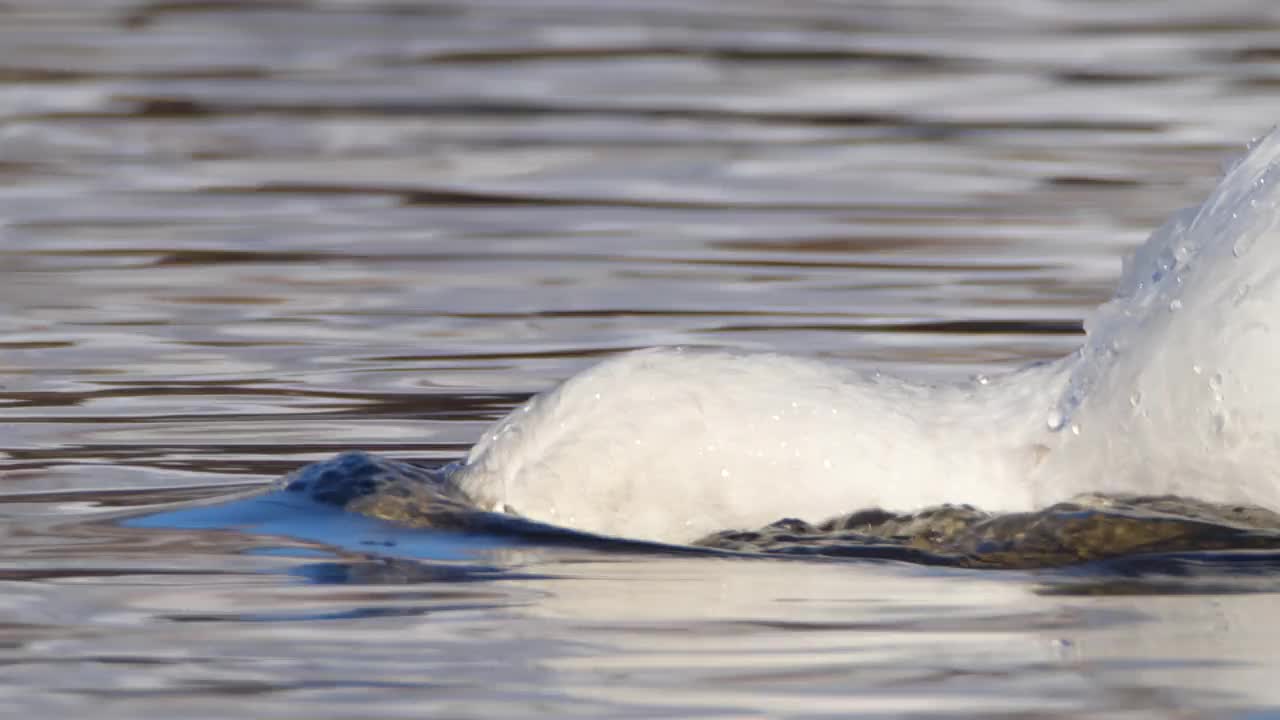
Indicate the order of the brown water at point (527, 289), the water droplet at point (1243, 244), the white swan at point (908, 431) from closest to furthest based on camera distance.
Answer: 1. the brown water at point (527, 289)
2. the water droplet at point (1243, 244)
3. the white swan at point (908, 431)

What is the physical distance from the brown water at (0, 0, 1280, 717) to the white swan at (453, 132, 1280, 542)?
19cm

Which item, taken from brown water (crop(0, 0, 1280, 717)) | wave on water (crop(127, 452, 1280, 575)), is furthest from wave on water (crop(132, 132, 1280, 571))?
brown water (crop(0, 0, 1280, 717))

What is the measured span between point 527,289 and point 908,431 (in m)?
4.12

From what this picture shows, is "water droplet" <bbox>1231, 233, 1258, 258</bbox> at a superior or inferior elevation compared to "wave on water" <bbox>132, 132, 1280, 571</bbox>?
superior

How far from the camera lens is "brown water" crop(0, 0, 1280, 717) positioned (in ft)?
14.4

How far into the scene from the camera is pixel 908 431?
17.9 ft

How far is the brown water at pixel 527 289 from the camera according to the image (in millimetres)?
4398

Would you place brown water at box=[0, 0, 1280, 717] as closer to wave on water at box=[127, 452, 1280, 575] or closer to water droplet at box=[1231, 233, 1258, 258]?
wave on water at box=[127, 452, 1280, 575]

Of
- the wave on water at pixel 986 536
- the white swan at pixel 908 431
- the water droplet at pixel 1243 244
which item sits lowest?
the wave on water at pixel 986 536

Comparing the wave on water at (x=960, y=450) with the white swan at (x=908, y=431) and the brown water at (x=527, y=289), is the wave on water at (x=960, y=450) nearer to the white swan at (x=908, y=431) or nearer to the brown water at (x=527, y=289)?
the white swan at (x=908, y=431)

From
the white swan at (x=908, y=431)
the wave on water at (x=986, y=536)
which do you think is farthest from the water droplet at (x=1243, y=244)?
the wave on water at (x=986, y=536)

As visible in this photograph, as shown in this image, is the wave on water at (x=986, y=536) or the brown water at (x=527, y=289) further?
the wave on water at (x=986, y=536)

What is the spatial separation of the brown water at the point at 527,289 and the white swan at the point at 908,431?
0.19m

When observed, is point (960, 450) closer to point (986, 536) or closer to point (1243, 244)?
point (986, 536)
